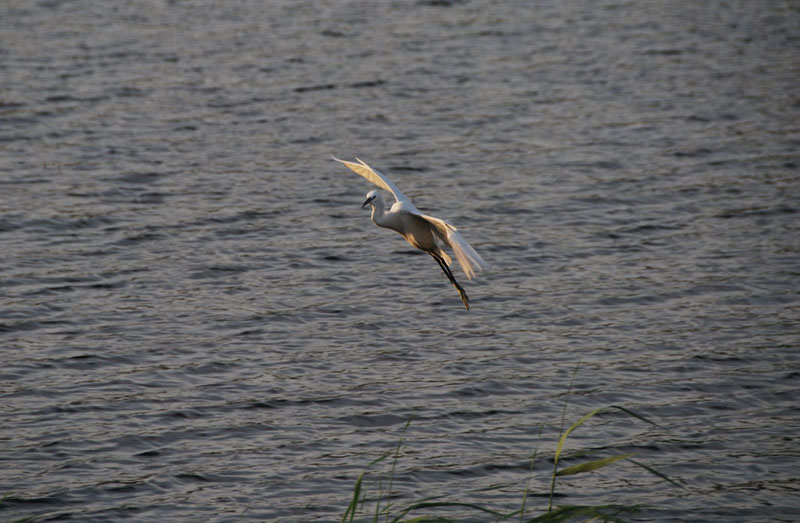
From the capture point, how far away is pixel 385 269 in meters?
13.6

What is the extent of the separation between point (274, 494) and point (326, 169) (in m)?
8.46

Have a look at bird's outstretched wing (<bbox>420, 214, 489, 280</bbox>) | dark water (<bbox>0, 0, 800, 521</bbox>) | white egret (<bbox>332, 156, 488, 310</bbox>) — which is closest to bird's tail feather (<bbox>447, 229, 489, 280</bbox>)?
bird's outstretched wing (<bbox>420, 214, 489, 280</bbox>)

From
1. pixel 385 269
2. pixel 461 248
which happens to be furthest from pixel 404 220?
pixel 385 269

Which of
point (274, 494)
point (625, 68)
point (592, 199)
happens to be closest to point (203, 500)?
point (274, 494)

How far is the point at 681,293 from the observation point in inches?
507

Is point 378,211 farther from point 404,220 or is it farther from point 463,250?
point 463,250

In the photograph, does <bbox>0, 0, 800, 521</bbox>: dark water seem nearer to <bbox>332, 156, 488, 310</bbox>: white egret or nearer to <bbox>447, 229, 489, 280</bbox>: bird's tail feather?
<bbox>332, 156, 488, 310</bbox>: white egret

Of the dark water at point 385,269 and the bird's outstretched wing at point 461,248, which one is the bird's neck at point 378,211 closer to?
the dark water at point 385,269

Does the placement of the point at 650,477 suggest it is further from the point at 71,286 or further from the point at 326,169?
the point at 326,169

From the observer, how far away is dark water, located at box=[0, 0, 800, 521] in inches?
370

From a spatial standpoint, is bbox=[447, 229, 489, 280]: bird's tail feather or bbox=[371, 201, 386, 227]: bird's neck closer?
bbox=[447, 229, 489, 280]: bird's tail feather

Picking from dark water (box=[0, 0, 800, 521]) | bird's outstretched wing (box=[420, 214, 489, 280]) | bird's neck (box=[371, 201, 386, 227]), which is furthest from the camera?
bird's neck (box=[371, 201, 386, 227])

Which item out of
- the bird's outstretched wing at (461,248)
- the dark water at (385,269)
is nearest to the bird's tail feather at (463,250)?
the bird's outstretched wing at (461,248)

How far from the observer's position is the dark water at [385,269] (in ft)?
30.8
